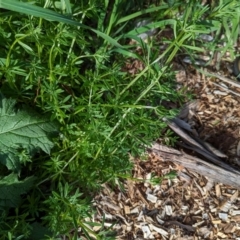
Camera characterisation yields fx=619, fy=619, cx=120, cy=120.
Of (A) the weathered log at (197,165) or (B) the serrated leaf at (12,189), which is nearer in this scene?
(B) the serrated leaf at (12,189)

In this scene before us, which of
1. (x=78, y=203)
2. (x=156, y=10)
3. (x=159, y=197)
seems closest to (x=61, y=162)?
(x=78, y=203)

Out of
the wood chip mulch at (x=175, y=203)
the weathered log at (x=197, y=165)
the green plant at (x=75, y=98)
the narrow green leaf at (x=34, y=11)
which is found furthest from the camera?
the weathered log at (x=197, y=165)

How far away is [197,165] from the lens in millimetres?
2939

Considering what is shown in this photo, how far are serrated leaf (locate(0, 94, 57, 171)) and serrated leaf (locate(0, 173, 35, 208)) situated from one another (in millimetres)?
59

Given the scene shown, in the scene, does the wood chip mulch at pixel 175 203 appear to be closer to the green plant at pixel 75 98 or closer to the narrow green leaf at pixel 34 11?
the green plant at pixel 75 98

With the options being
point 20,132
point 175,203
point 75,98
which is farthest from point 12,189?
point 175,203

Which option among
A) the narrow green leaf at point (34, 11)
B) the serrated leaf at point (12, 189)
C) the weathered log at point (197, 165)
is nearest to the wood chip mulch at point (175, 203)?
the weathered log at point (197, 165)

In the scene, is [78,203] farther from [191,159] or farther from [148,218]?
[191,159]

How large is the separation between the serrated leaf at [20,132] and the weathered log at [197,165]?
58cm

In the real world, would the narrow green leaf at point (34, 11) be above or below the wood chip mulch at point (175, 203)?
above

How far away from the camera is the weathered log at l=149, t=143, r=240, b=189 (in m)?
2.94

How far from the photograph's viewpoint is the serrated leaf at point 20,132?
2527mm

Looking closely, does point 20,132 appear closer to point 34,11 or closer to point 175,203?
point 34,11

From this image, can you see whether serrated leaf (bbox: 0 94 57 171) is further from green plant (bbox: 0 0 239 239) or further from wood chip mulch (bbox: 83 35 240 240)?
wood chip mulch (bbox: 83 35 240 240)
